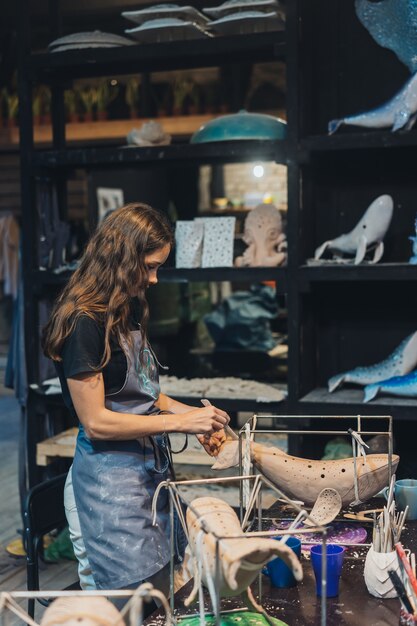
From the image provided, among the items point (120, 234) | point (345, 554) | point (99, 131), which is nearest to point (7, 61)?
point (99, 131)

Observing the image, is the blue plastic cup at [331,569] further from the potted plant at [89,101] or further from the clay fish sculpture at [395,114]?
the potted plant at [89,101]

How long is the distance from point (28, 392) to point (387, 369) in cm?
165

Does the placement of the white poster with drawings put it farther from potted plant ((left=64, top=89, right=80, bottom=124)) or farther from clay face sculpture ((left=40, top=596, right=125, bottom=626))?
clay face sculpture ((left=40, top=596, right=125, bottom=626))

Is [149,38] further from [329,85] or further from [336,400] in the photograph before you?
[336,400]

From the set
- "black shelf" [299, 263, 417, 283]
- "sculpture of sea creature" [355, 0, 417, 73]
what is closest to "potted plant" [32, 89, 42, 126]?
"sculpture of sea creature" [355, 0, 417, 73]

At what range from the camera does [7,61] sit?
22.3 feet

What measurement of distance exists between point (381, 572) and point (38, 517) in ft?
3.91

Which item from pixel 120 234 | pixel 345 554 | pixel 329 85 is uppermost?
pixel 329 85

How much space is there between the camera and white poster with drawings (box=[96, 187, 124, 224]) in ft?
22.4

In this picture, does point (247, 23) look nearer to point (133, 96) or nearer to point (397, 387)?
point (397, 387)

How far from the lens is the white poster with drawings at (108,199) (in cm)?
683

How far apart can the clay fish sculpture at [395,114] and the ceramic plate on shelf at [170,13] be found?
77 cm

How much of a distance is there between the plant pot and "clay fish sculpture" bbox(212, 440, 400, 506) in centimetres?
31

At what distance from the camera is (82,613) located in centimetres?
123
